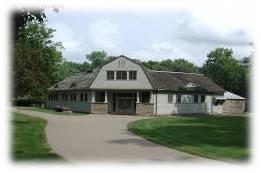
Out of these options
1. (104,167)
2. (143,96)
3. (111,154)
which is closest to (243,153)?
(111,154)

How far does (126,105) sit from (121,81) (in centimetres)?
267

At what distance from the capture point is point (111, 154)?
15125mm

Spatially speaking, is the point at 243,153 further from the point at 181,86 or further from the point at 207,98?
the point at 207,98

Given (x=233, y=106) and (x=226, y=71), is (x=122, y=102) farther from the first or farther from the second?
(x=226, y=71)

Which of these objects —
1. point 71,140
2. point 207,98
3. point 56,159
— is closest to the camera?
point 56,159

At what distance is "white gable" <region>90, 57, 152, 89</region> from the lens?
48.9 meters

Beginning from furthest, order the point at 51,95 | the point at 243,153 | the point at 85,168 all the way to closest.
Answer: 1. the point at 51,95
2. the point at 243,153
3. the point at 85,168

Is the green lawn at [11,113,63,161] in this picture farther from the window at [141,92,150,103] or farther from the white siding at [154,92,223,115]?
the white siding at [154,92,223,115]

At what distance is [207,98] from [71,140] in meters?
37.2

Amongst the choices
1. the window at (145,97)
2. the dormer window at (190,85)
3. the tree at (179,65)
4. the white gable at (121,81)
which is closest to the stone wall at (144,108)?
the window at (145,97)

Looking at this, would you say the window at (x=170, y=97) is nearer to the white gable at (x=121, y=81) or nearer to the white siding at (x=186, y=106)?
the white siding at (x=186, y=106)

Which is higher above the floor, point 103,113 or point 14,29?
point 14,29

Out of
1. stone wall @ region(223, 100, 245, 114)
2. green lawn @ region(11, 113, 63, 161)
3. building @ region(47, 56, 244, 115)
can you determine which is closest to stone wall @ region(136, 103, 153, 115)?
building @ region(47, 56, 244, 115)

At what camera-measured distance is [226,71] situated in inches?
3083
